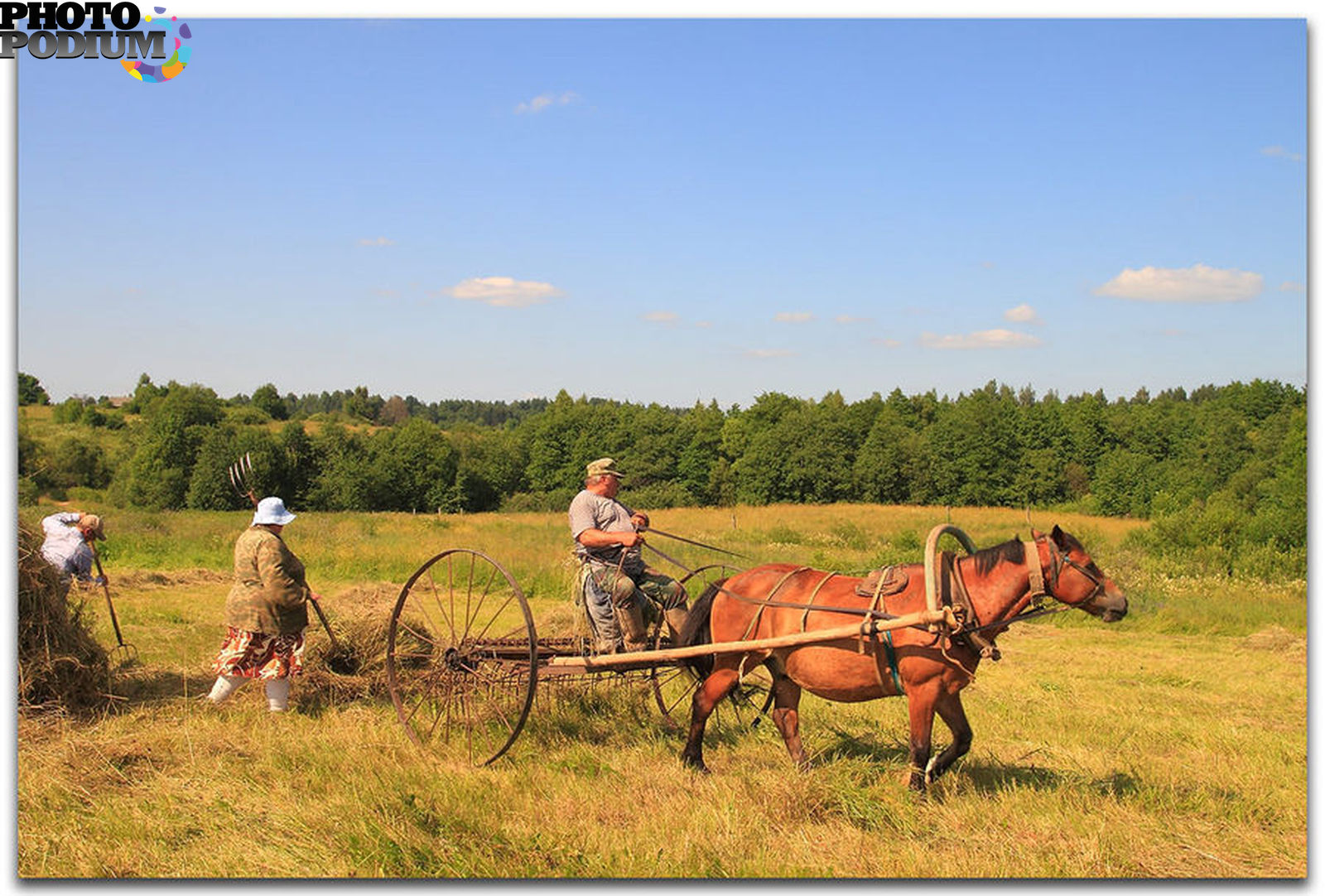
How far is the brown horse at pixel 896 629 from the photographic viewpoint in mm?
6227

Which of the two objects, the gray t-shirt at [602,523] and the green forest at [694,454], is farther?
the green forest at [694,454]

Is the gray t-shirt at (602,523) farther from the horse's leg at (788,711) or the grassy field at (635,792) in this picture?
the grassy field at (635,792)

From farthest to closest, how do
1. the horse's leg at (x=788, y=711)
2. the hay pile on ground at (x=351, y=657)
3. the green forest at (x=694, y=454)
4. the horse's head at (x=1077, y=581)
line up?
the green forest at (x=694, y=454) < the hay pile on ground at (x=351, y=657) < the horse's leg at (x=788, y=711) < the horse's head at (x=1077, y=581)

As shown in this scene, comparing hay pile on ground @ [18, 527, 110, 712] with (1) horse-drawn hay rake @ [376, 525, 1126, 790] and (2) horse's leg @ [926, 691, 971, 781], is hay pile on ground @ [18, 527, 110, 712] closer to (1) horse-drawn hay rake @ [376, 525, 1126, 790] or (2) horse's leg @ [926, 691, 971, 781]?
(1) horse-drawn hay rake @ [376, 525, 1126, 790]

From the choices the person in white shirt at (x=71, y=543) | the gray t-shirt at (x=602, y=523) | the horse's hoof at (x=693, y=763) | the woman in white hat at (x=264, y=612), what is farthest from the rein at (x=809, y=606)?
the person in white shirt at (x=71, y=543)

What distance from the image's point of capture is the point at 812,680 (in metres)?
6.82

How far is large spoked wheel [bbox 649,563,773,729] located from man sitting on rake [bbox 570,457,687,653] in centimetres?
31

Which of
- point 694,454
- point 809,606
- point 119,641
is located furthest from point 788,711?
point 694,454

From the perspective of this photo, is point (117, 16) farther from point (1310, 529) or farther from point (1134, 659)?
point (1134, 659)

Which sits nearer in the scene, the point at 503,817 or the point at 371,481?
the point at 503,817

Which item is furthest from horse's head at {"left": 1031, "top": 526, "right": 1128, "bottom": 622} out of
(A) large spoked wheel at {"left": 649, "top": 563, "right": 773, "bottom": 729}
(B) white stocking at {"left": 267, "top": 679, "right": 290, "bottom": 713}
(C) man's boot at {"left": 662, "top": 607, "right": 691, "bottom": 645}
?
(B) white stocking at {"left": 267, "top": 679, "right": 290, "bottom": 713}

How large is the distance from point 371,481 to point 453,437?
35.1ft

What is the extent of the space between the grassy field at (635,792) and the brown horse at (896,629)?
0.45 metres

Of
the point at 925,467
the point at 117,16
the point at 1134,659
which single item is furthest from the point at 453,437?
the point at 117,16
